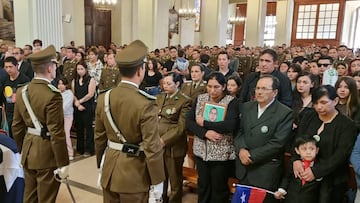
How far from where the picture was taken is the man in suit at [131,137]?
1937 millimetres

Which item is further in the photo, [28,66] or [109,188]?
[28,66]

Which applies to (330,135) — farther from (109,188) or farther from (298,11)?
(298,11)

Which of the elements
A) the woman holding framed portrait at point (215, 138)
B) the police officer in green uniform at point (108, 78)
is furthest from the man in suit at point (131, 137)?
the police officer in green uniform at point (108, 78)

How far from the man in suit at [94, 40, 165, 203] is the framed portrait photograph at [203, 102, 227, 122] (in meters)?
0.89

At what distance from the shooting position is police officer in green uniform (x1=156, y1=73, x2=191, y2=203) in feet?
9.57

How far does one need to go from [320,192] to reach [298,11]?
18.9 metres

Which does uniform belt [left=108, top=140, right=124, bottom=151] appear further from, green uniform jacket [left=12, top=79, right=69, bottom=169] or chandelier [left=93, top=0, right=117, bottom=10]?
chandelier [left=93, top=0, right=117, bottom=10]

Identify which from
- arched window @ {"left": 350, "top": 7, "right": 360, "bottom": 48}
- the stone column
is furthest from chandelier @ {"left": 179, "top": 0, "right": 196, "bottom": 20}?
arched window @ {"left": 350, "top": 7, "right": 360, "bottom": 48}

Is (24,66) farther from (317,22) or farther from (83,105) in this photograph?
(317,22)

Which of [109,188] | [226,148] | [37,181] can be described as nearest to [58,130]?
[37,181]

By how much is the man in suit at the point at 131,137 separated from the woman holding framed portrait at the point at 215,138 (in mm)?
795

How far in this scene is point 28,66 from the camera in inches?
209

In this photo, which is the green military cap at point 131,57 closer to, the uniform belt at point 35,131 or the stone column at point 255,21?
the uniform belt at point 35,131

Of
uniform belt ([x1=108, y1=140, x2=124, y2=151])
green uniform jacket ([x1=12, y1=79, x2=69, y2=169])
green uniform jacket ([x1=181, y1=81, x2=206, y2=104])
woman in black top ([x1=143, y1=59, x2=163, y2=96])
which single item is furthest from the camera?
woman in black top ([x1=143, y1=59, x2=163, y2=96])
